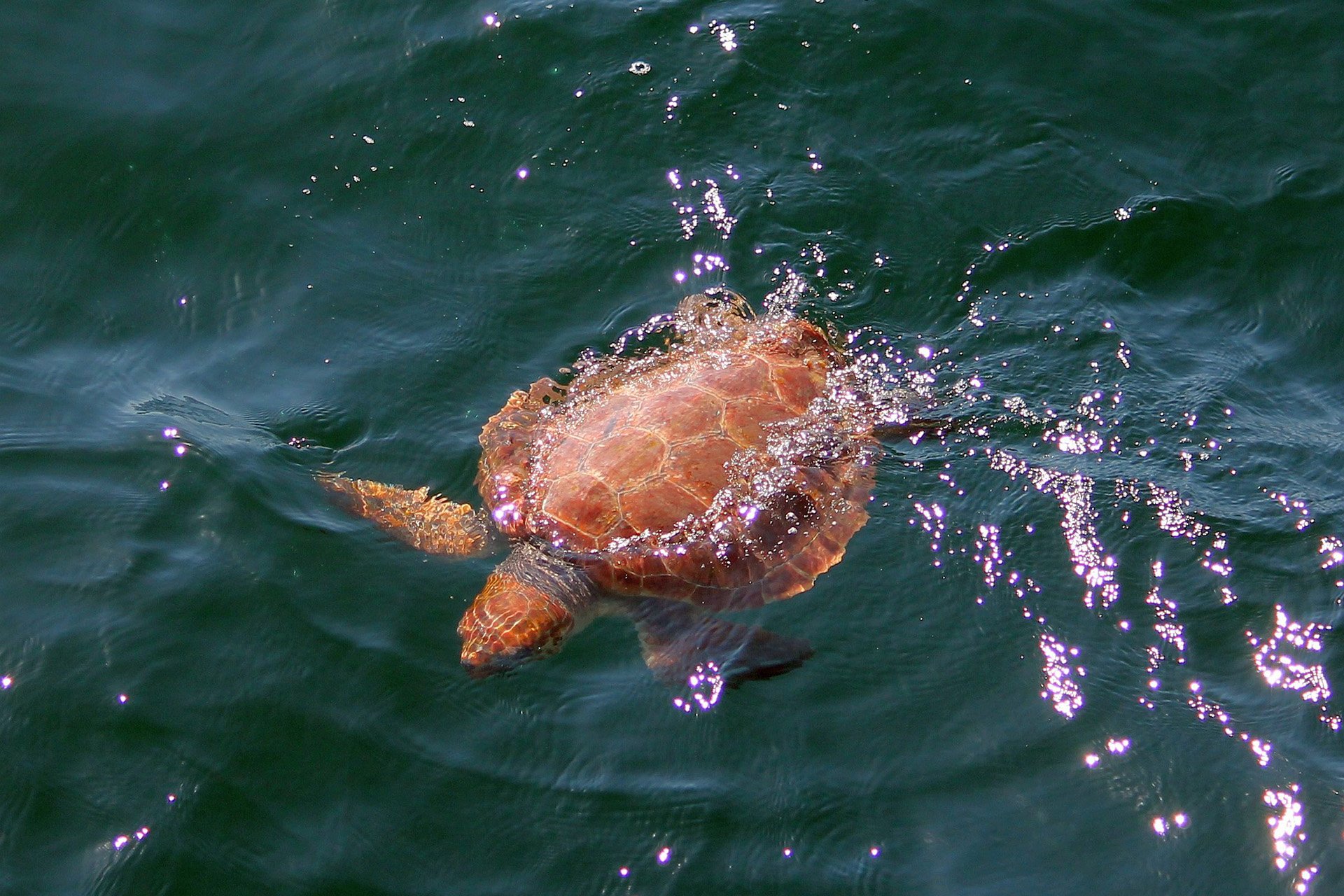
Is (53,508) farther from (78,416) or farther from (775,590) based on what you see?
(775,590)

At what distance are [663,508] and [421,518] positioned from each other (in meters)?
1.24

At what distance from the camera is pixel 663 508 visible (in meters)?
5.40

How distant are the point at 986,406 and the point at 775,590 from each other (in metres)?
1.62

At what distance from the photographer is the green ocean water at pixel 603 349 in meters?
4.76

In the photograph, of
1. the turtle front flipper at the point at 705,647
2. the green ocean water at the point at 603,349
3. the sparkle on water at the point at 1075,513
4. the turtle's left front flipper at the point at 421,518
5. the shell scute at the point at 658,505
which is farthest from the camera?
the turtle's left front flipper at the point at 421,518

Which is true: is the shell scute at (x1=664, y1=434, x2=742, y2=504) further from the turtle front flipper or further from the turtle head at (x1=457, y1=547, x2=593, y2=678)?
the turtle head at (x1=457, y1=547, x2=593, y2=678)

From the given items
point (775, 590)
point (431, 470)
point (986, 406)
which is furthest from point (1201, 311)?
point (431, 470)

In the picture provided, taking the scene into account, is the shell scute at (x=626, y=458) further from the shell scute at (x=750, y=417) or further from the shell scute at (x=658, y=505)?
→ the shell scute at (x=750, y=417)

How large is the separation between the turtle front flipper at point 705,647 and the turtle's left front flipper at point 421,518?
88cm

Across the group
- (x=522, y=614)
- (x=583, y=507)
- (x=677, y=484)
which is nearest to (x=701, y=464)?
(x=677, y=484)

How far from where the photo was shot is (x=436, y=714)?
5.08 metres

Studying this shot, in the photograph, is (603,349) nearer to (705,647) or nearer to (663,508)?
(663,508)

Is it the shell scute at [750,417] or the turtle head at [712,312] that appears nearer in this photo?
the shell scute at [750,417]

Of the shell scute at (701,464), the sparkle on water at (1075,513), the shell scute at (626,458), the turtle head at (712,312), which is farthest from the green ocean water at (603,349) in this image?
the shell scute at (626,458)
